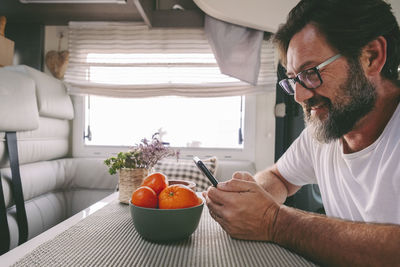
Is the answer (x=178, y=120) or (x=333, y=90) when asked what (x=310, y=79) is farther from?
(x=178, y=120)

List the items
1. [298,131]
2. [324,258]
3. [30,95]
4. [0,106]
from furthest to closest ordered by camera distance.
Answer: [298,131] → [30,95] → [0,106] → [324,258]

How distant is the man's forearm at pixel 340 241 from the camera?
18.7 inches

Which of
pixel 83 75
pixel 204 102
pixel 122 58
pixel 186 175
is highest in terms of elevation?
pixel 122 58

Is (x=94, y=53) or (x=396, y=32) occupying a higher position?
(x=94, y=53)

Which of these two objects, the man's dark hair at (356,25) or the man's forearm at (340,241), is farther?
the man's dark hair at (356,25)

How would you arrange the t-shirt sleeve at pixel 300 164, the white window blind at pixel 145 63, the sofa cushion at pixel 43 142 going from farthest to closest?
the white window blind at pixel 145 63 → the sofa cushion at pixel 43 142 → the t-shirt sleeve at pixel 300 164

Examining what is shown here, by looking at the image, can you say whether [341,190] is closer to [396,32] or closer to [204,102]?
[396,32]

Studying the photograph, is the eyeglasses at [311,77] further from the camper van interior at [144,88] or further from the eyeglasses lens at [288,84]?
the camper van interior at [144,88]

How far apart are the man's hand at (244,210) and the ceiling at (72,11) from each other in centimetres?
169

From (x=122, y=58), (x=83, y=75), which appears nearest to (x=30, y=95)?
(x=83, y=75)

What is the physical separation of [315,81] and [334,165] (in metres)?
0.30

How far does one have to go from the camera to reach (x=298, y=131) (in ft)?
7.10

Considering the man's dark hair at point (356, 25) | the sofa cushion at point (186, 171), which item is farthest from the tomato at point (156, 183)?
the sofa cushion at point (186, 171)

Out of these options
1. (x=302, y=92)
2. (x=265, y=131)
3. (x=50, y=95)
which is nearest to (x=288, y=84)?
(x=302, y=92)
